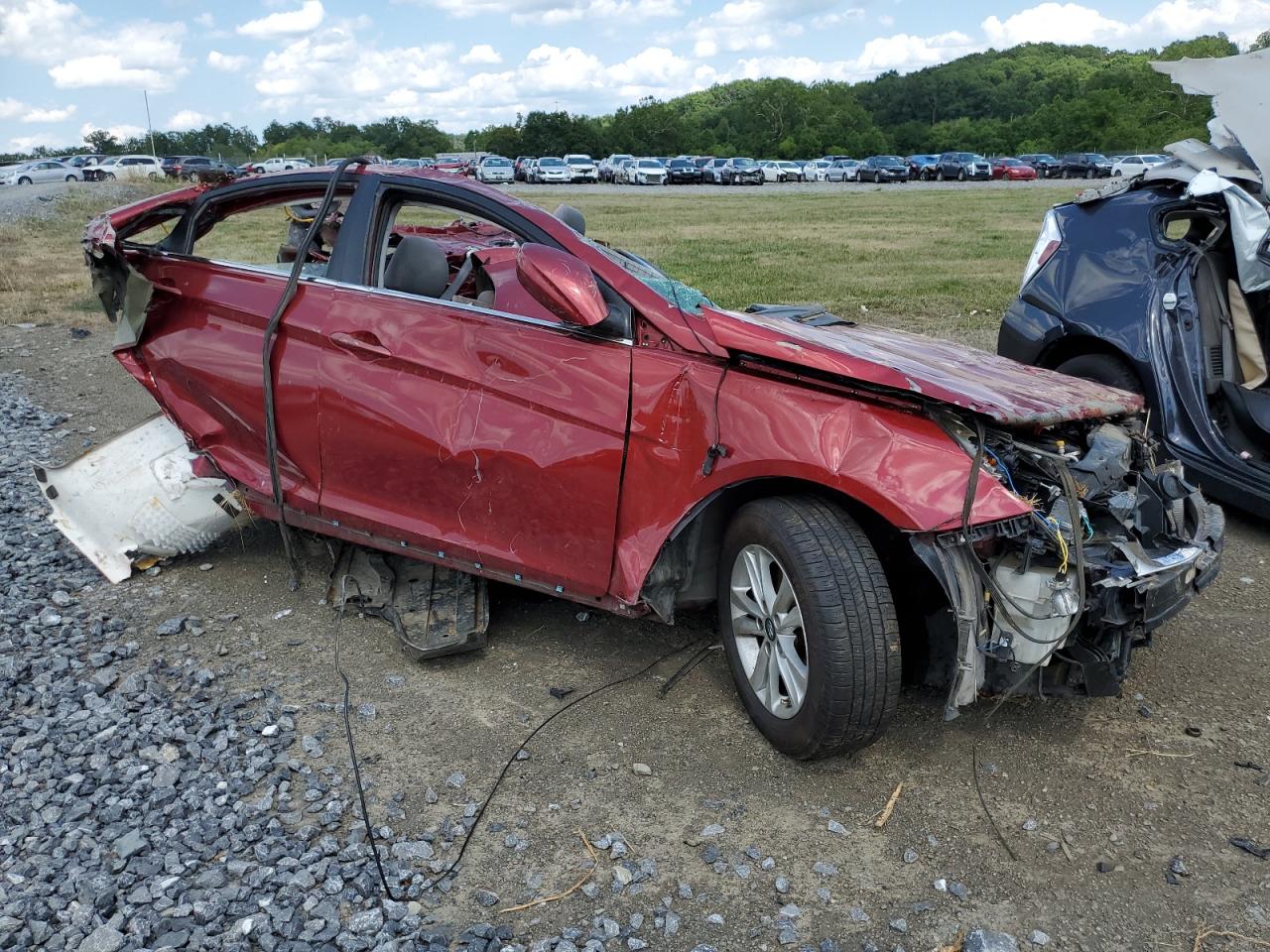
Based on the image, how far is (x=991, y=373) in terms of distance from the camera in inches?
143

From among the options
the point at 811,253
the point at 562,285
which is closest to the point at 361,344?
the point at 562,285

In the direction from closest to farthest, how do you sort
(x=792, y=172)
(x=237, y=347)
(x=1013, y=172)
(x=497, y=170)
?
(x=237, y=347)
(x=497, y=170)
(x=1013, y=172)
(x=792, y=172)

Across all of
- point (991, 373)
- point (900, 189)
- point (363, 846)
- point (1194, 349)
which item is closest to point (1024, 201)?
point (900, 189)

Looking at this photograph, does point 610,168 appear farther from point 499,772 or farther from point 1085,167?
point 499,772

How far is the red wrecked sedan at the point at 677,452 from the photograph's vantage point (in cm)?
291

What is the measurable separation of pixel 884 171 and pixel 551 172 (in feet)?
46.6

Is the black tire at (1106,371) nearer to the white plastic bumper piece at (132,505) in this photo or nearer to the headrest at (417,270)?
the headrest at (417,270)

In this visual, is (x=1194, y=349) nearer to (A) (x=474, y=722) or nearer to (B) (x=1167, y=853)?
(B) (x=1167, y=853)

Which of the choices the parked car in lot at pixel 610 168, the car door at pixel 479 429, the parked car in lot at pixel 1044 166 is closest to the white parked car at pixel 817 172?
the parked car in lot at pixel 610 168

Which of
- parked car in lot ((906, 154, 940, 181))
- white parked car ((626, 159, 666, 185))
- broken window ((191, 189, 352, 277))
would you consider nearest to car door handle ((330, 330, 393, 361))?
broken window ((191, 189, 352, 277))

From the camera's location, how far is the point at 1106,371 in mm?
5277

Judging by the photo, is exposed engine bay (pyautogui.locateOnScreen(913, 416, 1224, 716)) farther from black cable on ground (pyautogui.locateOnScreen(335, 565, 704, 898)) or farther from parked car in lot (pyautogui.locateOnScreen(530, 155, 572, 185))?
parked car in lot (pyautogui.locateOnScreen(530, 155, 572, 185))

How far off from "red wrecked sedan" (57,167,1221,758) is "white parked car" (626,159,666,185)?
38869 mm

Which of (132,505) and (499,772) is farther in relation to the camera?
(132,505)
